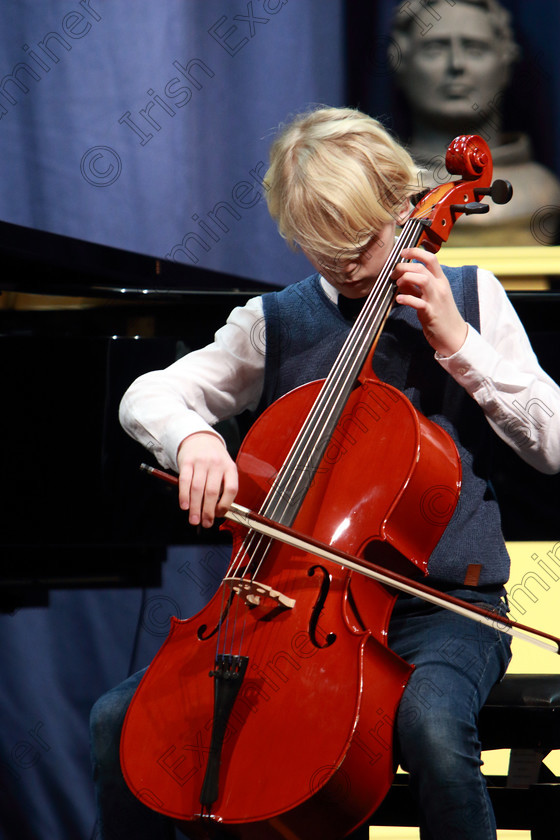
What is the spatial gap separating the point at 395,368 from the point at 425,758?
18.6 inches

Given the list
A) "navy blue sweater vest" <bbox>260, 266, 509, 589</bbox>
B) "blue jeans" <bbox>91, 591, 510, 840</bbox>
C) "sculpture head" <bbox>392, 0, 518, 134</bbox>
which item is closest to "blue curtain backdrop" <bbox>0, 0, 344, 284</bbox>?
"sculpture head" <bbox>392, 0, 518, 134</bbox>

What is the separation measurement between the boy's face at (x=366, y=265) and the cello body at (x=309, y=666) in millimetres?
163

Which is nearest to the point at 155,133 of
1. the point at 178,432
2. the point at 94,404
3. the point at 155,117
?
the point at 155,117

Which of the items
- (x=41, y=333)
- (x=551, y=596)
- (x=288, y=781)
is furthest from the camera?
(x=551, y=596)

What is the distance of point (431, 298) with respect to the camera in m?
0.97

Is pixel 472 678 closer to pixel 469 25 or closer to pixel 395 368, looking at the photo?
pixel 395 368

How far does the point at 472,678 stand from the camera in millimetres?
901

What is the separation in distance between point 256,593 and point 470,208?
0.53 meters

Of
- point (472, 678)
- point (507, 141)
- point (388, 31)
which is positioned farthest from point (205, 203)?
point (472, 678)

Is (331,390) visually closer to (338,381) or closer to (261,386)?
(338,381)

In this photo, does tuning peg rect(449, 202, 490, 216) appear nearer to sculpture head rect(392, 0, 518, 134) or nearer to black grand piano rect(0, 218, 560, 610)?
black grand piano rect(0, 218, 560, 610)

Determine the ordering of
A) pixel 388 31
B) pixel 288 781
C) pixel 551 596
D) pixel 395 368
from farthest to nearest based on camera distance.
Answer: pixel 388 31, pixel 551 596, pixel 395 368, pixel 288 781

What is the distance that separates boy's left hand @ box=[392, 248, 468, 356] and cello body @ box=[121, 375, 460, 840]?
0.09m

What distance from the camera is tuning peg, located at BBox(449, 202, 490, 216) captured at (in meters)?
1.05
